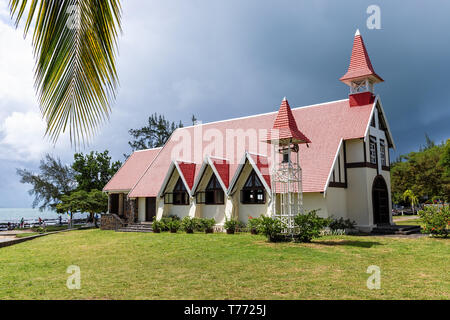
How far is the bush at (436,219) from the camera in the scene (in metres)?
17.1

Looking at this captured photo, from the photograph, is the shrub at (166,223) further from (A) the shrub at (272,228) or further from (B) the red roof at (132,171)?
(A) the shrub at (272,228)

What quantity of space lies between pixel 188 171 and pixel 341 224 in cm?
1072

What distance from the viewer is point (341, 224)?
20391mm

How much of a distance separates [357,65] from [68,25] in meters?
23.8

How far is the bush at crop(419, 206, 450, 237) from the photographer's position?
1714 centimetres

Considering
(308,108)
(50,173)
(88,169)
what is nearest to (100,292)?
(308,108)

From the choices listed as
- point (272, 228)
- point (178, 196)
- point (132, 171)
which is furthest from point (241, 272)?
point (132, 171)

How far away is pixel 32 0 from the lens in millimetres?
3307

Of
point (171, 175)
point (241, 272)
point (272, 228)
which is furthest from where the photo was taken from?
point (171, 175)

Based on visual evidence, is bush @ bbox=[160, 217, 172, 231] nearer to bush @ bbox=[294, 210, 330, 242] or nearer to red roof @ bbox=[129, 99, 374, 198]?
red roof @ bbox=[129, 99, 374, 198]

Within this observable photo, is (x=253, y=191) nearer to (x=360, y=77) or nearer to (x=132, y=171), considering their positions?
(x=360, y=77)

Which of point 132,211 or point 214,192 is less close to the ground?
point 214,192
